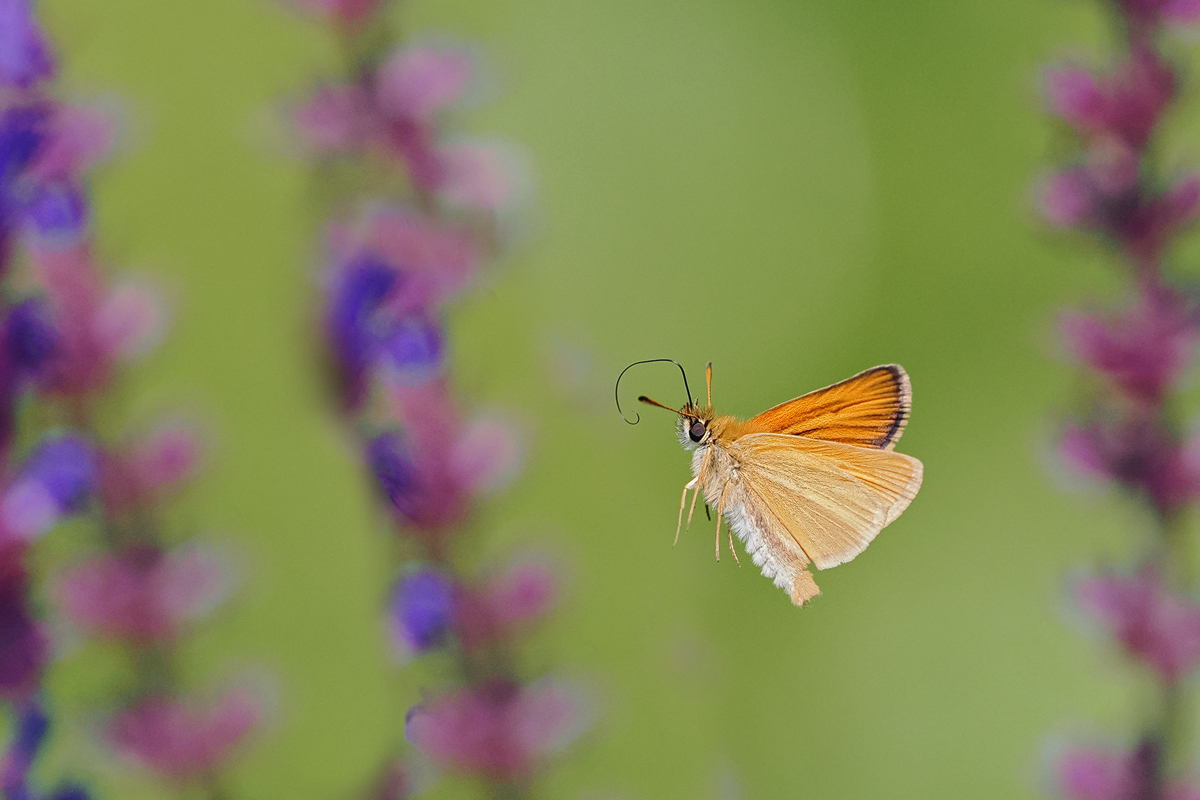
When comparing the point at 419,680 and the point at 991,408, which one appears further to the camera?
the point at 991,408

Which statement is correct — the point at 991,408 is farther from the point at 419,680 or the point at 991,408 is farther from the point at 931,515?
A: the point at 419,680

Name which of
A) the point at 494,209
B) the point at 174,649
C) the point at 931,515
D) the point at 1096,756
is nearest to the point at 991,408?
the point at 931,515

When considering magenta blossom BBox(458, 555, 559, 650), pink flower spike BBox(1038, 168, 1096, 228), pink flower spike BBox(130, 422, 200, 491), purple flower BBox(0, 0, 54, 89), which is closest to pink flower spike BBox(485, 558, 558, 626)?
magenta blossom BBox(458, 555, 559, 650)

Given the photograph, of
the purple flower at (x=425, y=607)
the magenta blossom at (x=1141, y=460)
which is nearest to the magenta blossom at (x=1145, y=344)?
the magenta blossom at (x=1141, y=460)

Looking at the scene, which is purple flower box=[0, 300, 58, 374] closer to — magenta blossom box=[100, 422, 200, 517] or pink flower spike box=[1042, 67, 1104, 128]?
magenta blossom box=[100, 422, 200, 517]

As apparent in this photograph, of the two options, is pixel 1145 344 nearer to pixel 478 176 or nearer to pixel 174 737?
pixel 478 176

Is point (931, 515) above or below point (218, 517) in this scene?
below

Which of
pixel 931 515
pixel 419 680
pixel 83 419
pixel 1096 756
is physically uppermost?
pixel 83 419
